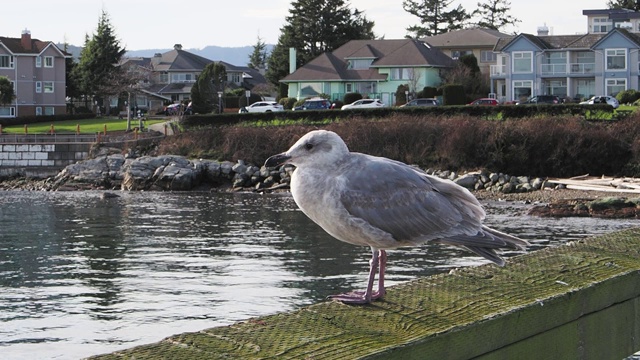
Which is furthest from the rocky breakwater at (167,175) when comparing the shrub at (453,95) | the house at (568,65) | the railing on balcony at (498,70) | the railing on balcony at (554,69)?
the railing on balcony at (498,70)

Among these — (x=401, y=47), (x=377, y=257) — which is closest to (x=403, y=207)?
(x=377, y=257)

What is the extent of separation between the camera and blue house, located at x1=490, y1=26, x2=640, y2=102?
270 feet

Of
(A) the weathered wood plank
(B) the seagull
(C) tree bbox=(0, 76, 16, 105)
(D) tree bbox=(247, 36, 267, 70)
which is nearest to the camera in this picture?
(A) the weathered wood plank

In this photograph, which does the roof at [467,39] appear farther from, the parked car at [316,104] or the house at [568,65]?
the parked car at [316,104]

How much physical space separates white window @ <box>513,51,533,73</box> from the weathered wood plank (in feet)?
268

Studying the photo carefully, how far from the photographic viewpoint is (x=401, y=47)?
3602 inches

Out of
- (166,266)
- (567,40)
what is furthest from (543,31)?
(166,266)

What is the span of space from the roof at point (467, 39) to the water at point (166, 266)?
6316 cm

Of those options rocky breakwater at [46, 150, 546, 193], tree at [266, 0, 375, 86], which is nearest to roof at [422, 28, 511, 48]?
tree at [266, 0, 375, 86]

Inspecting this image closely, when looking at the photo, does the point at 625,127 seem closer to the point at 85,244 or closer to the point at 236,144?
the point at 236,144

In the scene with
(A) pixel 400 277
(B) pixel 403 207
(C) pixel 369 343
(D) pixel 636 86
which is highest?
(D) pixel 636 86

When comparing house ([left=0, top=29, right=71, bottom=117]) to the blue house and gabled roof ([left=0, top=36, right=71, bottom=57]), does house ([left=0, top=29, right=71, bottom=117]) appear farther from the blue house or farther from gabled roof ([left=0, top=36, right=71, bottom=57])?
the blue house

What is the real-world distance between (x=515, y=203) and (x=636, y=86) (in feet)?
149

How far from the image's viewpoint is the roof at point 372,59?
88438 millimetres
